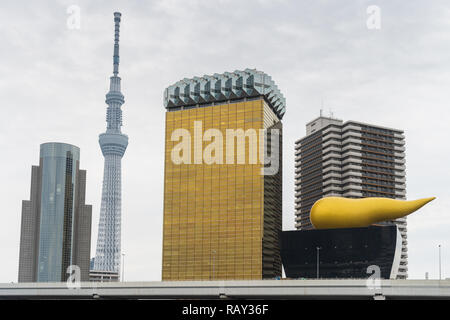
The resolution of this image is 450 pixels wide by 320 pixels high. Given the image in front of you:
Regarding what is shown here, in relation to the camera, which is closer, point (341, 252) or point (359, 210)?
point (359, 210)

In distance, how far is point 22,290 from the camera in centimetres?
9112

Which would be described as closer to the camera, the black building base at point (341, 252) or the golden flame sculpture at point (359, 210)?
the golden flame sculpture at point (359, 210)

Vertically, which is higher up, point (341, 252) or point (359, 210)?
point (359, 210)

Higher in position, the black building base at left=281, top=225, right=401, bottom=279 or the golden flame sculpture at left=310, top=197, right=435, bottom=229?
the golden flame sculpture at left=310, top=197, right=435, bottom=229

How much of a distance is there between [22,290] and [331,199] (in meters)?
48.8

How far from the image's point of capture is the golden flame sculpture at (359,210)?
103 m

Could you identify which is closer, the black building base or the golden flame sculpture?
the golden flame sculpture

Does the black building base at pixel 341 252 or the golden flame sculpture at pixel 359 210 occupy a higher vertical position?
the golden flame sculpture at pixel 359 210

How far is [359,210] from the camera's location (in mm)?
103500

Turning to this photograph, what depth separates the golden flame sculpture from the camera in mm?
102812
